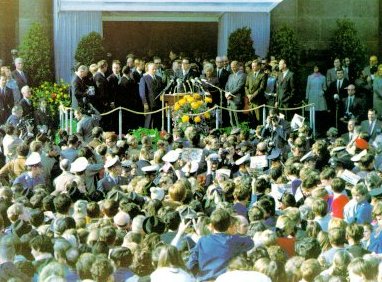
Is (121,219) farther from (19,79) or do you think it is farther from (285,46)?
(285,46)

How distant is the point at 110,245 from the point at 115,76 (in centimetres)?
1132

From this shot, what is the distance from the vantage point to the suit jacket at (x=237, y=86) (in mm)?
20234

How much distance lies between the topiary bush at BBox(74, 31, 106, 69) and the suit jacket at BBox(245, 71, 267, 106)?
4085 millimetres

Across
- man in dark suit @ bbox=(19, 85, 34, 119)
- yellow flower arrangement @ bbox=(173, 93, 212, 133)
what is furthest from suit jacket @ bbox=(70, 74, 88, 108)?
yellow flower arrangement @ bbox=(173, 93, 212, 133)

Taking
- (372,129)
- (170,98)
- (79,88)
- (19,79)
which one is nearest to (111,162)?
(79,88)

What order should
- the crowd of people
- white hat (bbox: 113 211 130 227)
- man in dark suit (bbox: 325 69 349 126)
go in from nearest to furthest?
the crowd of people, white hat (bbox: 113 211 130 227), man in dark suit (bbox: 325 69 349 126)

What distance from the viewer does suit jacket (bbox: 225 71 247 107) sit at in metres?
20.2

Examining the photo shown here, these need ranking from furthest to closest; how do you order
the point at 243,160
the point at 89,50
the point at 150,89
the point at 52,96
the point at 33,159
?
the point at 89,50
the point at 52,96
the point at 150,89
the point at 243,160
the point at 33,159

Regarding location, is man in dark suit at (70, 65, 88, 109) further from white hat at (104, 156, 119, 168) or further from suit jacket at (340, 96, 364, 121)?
white hat at (104, 156, 119, 168)

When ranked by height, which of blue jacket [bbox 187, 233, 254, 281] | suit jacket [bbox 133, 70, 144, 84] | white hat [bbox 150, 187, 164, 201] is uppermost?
suit jacket [bbox 133, 70, 144, 84]

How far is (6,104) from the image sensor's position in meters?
19.6

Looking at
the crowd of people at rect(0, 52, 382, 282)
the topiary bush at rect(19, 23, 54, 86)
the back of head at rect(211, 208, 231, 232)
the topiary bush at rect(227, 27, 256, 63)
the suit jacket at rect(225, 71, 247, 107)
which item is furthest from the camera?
the topiary bush at rect(227, 27, 256, 63)

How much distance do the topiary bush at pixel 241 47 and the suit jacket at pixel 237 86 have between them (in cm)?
273

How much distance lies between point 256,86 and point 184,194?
9.74 meters
